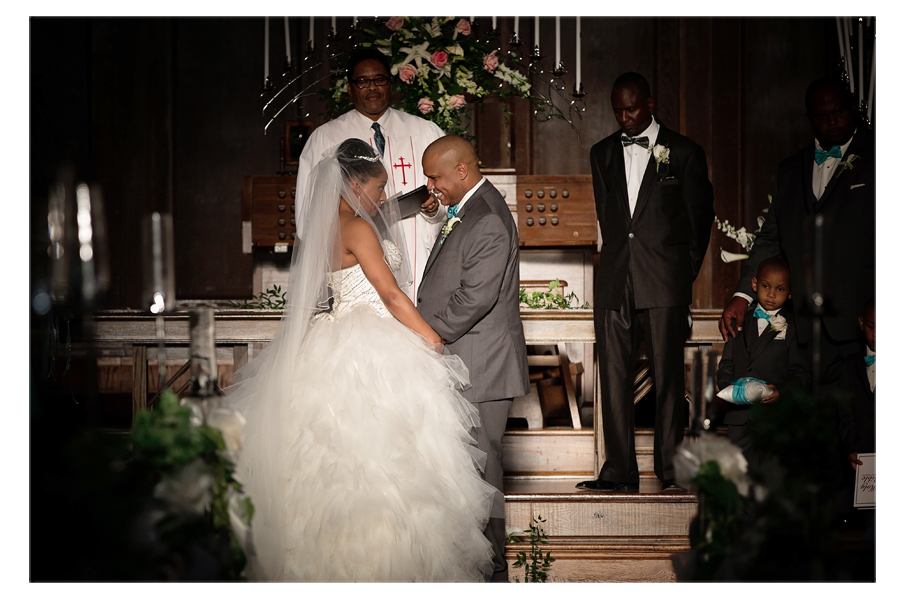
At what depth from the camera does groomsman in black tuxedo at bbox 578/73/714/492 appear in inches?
181

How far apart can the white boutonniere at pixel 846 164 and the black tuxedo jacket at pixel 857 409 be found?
79 centimetres

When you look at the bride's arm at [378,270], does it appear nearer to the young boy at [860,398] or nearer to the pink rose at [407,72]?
the pink rose at [407,72]

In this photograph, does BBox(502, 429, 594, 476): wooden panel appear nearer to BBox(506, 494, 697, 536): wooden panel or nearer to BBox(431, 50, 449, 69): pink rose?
BBox(506, 494, 697, 536): wooden panel

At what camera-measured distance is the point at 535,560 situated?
4.23m

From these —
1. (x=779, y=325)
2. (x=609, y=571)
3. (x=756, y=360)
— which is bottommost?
(x=609, y=571)

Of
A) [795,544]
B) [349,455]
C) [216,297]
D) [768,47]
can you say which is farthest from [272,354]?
[768,47]

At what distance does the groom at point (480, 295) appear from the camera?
393 cm

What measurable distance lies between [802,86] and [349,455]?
17.7ft

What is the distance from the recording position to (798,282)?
13.6ft

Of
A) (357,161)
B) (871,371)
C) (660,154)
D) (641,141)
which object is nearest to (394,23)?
(357,161)

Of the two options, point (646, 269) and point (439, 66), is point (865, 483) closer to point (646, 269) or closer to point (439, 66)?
point (646, 269)

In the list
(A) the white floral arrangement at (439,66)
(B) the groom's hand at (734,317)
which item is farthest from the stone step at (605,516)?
(A) the white floral arrangement at (439,66)

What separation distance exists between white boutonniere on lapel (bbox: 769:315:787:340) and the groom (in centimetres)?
127

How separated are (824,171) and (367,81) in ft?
7.89
